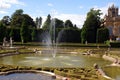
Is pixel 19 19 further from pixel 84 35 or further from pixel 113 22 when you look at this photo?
pixel 84 35

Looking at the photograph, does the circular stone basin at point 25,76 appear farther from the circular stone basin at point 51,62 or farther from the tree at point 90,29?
the tree at point 90,29

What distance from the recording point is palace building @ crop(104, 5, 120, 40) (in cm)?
6247

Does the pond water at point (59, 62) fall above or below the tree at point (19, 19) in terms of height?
below

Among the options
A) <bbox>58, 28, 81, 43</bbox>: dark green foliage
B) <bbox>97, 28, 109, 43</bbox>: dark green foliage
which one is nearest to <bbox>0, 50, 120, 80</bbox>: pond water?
<bbox>97, 28, 109, 43</bbox>: dark green foliage

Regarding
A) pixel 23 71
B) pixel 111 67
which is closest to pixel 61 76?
pixel 23 71

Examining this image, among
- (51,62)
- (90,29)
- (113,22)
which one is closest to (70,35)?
(90,29)

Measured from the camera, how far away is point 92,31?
47.8 meters

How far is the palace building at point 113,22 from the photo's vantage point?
62.5 meters

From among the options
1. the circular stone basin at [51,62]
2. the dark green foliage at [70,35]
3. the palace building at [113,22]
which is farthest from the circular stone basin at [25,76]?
the palace building at [113,22]

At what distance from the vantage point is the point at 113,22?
6594 centimetres

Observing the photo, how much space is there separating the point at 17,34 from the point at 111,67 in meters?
29.6

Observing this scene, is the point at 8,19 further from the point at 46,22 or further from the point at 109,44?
the point at 109,44

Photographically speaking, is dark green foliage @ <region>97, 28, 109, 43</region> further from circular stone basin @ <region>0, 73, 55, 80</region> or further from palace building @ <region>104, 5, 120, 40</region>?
circular stone basin @ <region>0, 73, 55, 80</region>

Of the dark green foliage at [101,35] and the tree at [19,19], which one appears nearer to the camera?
the dark green foliage at [101,35]
